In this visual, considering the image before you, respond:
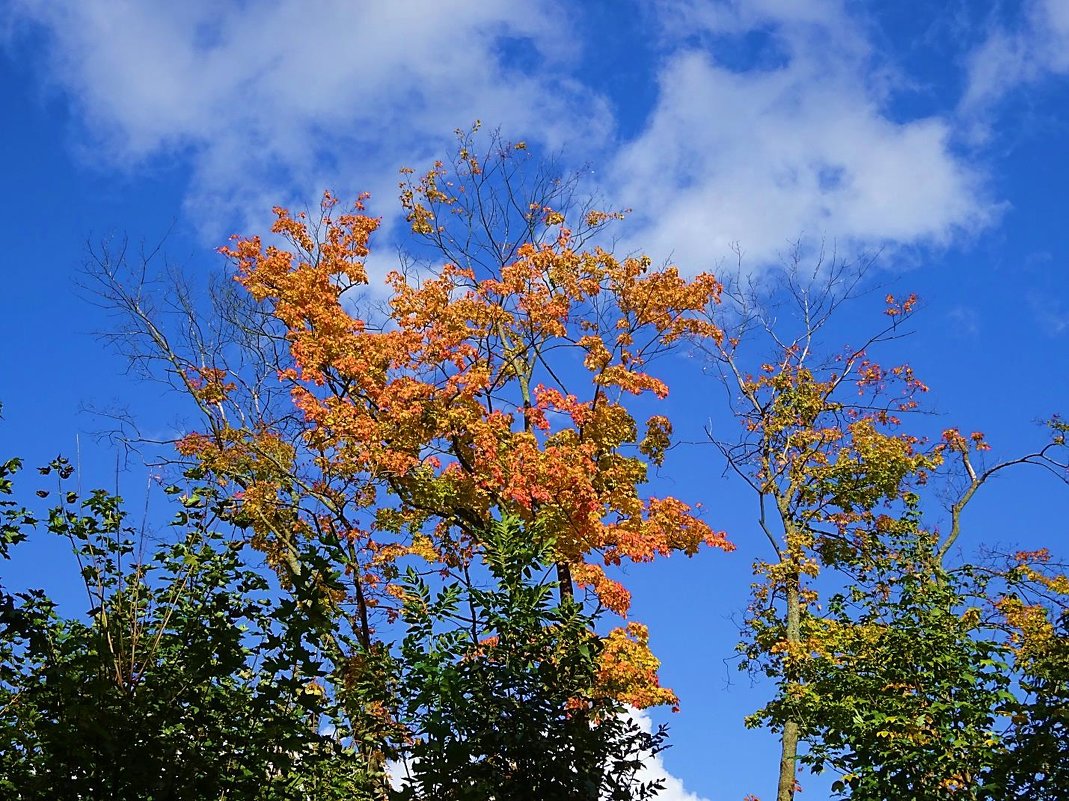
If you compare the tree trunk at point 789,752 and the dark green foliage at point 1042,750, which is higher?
the tree trunk at point 789,752

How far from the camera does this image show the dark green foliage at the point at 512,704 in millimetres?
5867

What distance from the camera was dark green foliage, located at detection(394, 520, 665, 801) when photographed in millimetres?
5867

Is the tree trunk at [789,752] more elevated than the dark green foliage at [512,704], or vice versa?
the tree trunk at [789,752]

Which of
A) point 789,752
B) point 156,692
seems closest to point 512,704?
point 156,692

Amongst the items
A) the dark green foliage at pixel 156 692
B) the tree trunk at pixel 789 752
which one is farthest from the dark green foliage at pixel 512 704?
the tree trunk at pixel 789 752

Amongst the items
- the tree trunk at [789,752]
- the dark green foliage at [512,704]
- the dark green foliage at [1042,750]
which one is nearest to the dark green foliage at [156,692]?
the dark green foliage at [512,704]

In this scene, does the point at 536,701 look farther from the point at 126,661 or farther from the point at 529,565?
the point at 126,661

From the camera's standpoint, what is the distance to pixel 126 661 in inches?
278

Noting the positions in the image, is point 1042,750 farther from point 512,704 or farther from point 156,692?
point 156,692

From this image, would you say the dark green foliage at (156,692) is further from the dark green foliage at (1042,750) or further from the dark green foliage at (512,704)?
the dark green foliage at (1042,750)

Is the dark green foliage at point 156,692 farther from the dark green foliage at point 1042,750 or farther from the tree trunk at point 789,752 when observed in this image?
the tree trunk at point 789,752

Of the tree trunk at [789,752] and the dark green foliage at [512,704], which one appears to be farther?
the tree trunk at [789,752]

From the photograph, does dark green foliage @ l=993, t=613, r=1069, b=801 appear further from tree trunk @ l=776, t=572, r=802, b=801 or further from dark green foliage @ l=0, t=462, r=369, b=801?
tree trunk @ l=776, t=572, r=802, b=801

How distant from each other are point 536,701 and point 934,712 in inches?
173
